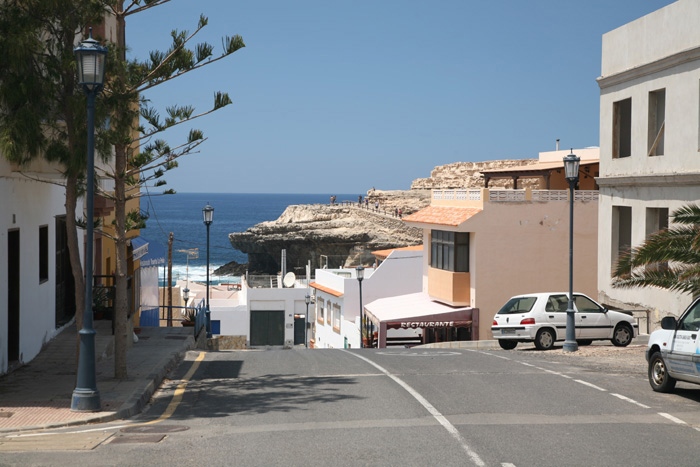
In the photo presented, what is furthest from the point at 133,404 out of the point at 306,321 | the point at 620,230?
the point at 306,321

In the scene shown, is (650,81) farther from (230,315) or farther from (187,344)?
(230,315)

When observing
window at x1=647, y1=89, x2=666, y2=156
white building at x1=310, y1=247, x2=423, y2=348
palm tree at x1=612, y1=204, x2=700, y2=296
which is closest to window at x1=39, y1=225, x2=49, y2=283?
palm tree at x1=612, y1=204, x2=700, y2=296

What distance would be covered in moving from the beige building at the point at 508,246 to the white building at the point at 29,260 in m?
19.4

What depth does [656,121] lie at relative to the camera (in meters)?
22.3

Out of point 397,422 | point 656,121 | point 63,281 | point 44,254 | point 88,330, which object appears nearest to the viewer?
point 397,422

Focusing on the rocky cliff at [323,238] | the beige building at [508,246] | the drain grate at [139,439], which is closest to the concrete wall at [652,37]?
the beige building at [508,246]

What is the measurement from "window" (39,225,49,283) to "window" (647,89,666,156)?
1624 centimetres

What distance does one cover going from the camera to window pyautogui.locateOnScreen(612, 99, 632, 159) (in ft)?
79.8

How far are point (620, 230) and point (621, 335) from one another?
404 cm

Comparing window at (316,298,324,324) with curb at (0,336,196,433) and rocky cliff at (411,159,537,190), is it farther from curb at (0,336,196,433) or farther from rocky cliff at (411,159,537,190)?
curb at (0,336,196,433)

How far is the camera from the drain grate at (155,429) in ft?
32.3

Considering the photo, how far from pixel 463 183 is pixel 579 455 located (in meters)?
61.1

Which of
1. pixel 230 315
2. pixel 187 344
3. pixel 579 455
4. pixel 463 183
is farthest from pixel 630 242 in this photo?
pixel 463 183

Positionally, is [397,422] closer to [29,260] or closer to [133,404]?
[133,404]
